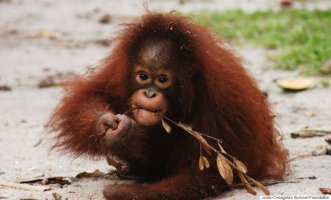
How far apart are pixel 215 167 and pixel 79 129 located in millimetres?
820

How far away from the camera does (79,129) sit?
3.97 metres

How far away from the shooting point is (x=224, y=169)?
3.46m

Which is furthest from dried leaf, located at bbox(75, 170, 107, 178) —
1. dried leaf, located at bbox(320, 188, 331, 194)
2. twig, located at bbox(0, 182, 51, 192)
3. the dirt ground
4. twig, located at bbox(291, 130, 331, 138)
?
twig, located at bbox(291, 130, 331, 138)

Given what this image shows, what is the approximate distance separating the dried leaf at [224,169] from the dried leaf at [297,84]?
119 inches

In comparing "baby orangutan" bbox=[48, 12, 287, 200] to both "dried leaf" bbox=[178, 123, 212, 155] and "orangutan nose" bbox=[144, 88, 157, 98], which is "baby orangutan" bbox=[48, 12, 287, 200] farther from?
"dried leaf" bbox=[178, 123, 212, 155]

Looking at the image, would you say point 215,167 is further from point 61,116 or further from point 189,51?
point 61,116

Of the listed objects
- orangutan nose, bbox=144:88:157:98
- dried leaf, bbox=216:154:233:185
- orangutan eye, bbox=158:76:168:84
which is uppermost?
orangutan eye, bbox=158:76:168:84

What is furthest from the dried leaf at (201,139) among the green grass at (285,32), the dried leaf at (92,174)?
the green grass at (285,32)

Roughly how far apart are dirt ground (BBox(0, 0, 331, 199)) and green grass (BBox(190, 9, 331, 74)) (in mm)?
205

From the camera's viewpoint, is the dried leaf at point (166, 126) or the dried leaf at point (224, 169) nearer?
the dried leaf at point (224, 169)

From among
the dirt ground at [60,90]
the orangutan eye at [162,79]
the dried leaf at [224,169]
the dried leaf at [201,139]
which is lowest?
the dirt ground at [60,90]

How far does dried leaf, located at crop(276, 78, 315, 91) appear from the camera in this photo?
6.35 metres

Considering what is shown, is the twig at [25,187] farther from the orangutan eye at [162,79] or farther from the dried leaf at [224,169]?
the dried leaf at [224,169]

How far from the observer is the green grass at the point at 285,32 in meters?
7.25
